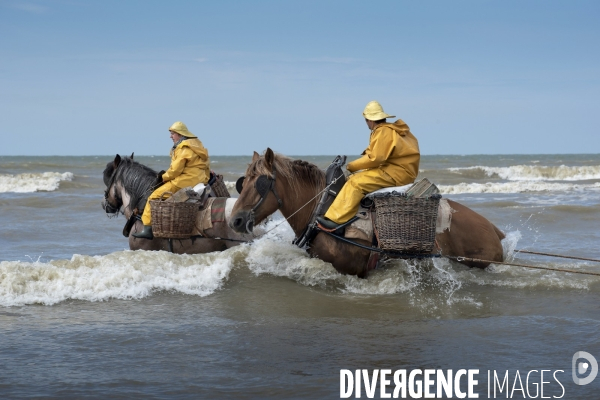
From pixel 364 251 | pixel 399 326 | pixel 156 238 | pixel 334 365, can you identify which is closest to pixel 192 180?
pixel 156 238

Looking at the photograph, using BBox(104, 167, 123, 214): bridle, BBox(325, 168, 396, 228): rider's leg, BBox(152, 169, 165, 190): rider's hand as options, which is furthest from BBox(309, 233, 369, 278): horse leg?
BBox(104, 167, 123, 214): bridle

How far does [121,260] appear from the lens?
22.7 ft

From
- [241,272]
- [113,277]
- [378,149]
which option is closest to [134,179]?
[113,277]

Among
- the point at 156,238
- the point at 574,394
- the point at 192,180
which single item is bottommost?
the point at 574,394

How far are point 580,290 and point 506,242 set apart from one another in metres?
0.92

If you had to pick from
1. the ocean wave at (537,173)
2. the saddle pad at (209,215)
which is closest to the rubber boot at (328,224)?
the saddle pad at (209,215)

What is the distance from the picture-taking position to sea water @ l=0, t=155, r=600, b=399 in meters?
4.24

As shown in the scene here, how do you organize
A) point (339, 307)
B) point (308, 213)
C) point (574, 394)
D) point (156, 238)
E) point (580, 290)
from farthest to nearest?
point (156, 238)
point (580, 290)
point (308, 213)
point (339, 307)
point (574, 394)

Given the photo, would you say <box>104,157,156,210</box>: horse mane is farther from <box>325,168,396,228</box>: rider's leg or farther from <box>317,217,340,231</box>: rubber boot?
<box>325,168,396,228</box>: rider's leg

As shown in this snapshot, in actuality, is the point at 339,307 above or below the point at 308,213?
below

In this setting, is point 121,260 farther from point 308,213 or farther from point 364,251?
point 364,251

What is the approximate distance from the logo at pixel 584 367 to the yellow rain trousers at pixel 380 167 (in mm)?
2161

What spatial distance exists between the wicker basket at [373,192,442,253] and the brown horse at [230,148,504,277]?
14.0 inches

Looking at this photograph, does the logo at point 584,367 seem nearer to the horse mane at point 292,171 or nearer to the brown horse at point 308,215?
the brown horse at point 308,215
